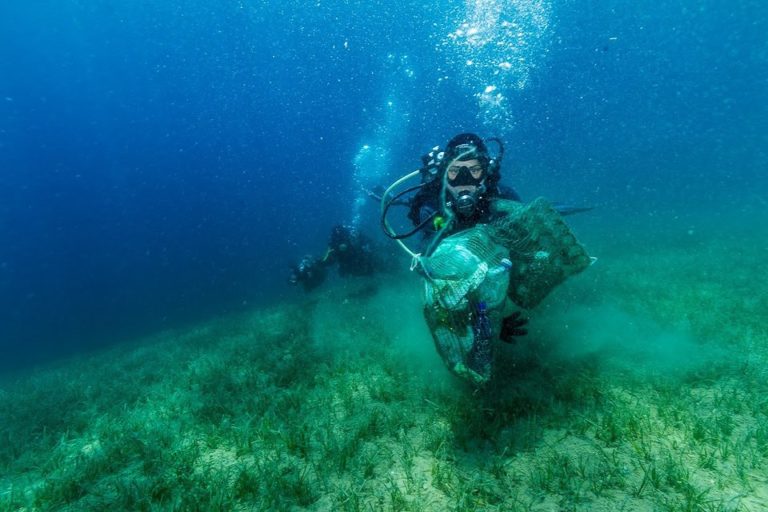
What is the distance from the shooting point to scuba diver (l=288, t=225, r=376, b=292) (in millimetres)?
12766

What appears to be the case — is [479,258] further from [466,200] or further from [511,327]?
[466,200]

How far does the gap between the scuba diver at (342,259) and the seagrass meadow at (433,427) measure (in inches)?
245

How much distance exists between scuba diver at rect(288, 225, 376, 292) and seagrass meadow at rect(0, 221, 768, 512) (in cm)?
623

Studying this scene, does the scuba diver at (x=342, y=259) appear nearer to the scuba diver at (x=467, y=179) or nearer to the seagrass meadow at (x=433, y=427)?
the seagrass meadow at (x=433, y=427)

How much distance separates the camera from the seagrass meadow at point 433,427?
259cm

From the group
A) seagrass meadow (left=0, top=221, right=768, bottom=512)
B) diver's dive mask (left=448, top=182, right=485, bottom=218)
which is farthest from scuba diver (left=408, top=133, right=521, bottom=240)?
seagrass meadow (left=0, top=221, right=768, bottom=512)

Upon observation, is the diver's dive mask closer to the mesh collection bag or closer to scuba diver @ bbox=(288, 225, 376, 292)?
the mesh collection bag

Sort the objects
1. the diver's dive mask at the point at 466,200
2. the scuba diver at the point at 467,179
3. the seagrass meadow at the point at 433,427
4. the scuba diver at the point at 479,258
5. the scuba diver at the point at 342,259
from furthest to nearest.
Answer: the scuba diver at the point at 342,259, the scuba diver at the point at 467,179, the diver's dive mask at the point at 466,200, the scuba diver at the point at 479,258, the seagrass meadow at the point at 433,427

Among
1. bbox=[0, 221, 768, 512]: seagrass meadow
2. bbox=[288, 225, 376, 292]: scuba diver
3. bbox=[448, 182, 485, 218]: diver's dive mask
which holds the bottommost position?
bbox=[0, 221, 768, 512]: seagrass meadow

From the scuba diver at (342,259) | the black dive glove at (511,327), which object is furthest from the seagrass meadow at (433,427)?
the scuba diver at (342,259)

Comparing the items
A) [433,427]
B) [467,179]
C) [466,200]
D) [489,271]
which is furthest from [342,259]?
[489,271]

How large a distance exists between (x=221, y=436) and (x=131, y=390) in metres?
3.79

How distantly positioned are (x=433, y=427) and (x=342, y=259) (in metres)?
9.83

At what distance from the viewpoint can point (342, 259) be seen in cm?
1291
